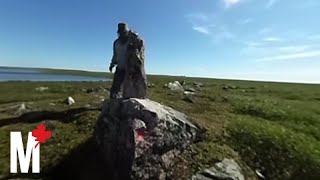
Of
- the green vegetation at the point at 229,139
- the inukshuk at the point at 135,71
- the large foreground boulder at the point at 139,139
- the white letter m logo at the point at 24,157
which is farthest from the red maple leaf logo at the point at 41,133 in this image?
the inukshuk at the point at 135,71

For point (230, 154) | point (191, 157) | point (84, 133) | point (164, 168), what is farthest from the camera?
point (84, 133)

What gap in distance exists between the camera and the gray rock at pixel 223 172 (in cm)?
1689

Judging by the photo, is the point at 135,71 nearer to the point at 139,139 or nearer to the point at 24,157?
the point at 139,139

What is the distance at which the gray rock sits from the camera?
16.9 m

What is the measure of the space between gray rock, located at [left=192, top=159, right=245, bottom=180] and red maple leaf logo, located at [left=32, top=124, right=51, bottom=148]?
9.97 meters

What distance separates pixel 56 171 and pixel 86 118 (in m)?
6.01

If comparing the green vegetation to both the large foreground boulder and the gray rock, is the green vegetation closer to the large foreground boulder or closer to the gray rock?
the gray rock

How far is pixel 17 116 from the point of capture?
27.2 m

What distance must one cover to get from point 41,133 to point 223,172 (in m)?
12.1

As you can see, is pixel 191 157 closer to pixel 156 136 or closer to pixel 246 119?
pixel 156 136

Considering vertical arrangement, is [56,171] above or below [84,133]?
below

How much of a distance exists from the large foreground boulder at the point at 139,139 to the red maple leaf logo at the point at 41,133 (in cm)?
414

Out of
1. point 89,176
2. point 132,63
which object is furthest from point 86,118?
point 89,176

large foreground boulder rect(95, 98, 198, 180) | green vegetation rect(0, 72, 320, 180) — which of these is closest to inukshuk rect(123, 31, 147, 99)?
large foreground boulder rect(95, 98, 198, 180)
